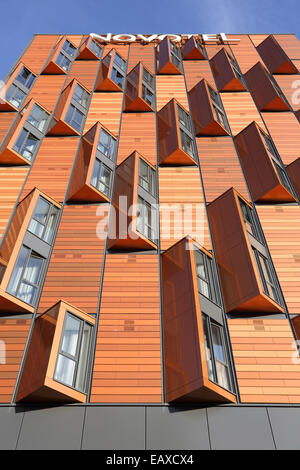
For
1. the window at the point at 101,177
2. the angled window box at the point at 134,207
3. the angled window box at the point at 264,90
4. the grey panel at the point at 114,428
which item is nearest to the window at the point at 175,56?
the angled window box at the point at 264,90

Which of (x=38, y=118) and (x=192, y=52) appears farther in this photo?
(x=192, y=52)

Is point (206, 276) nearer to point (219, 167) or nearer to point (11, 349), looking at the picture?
point (11, 349)

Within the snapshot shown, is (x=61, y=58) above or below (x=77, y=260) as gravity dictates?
above

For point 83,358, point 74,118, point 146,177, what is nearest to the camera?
point 83,358

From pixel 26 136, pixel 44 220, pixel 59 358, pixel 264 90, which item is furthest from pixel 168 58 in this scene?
pixel 59 358

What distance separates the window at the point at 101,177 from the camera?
16.5 metres

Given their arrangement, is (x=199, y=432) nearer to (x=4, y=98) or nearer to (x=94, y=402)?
(x=94, y=402)

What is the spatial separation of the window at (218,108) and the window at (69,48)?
12352 mm

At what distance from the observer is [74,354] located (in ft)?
35.4

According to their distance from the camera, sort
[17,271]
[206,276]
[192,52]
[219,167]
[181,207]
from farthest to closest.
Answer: [192,52], [219,167], [181,207], [206,276], [17,271]

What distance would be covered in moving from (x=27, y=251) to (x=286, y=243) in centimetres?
1022

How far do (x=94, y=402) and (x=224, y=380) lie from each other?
384 cm

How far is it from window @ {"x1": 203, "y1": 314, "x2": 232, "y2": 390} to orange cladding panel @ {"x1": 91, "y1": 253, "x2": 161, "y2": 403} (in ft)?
5.15

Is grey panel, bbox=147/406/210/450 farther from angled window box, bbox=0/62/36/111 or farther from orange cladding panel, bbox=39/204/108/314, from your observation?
angled window box, bbox=0/62/36/111
